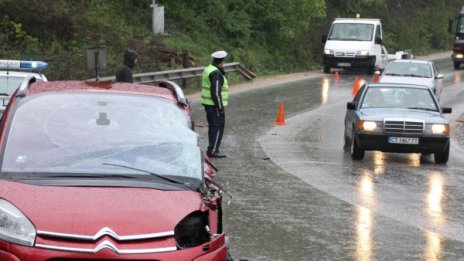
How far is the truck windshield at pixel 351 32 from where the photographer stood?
1704 inches

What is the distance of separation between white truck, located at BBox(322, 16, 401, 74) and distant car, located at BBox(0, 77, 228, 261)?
34.7 m

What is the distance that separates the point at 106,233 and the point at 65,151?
1253 millimetres

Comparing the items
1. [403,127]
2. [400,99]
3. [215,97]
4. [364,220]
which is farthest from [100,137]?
[400,99]

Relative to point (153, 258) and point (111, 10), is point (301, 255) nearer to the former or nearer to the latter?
point (153, 258)

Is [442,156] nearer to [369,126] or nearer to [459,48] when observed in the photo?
[369,126]

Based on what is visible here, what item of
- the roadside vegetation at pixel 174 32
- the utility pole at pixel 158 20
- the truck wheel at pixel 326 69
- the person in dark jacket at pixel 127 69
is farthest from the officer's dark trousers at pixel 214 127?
the truck wheel at pixel 326 69

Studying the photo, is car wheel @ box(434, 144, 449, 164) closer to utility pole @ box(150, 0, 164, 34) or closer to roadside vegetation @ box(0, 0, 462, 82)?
roadside vegetation @ box(0, 0, 462, 82)

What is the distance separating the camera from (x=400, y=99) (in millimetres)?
18656

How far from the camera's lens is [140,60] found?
33.0m

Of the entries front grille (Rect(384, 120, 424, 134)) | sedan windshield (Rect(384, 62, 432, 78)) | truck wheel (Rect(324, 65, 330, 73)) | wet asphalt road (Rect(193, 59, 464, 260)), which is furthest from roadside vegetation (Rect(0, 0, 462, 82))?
front grille (Rect(384, 120, 424, 134))

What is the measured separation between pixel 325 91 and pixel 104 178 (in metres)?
28.0

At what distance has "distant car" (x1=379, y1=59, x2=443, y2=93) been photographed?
28.8m

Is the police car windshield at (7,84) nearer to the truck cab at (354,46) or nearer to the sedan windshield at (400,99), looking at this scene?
the sedan windshield at (400,99)

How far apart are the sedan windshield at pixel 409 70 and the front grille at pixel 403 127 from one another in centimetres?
1242
